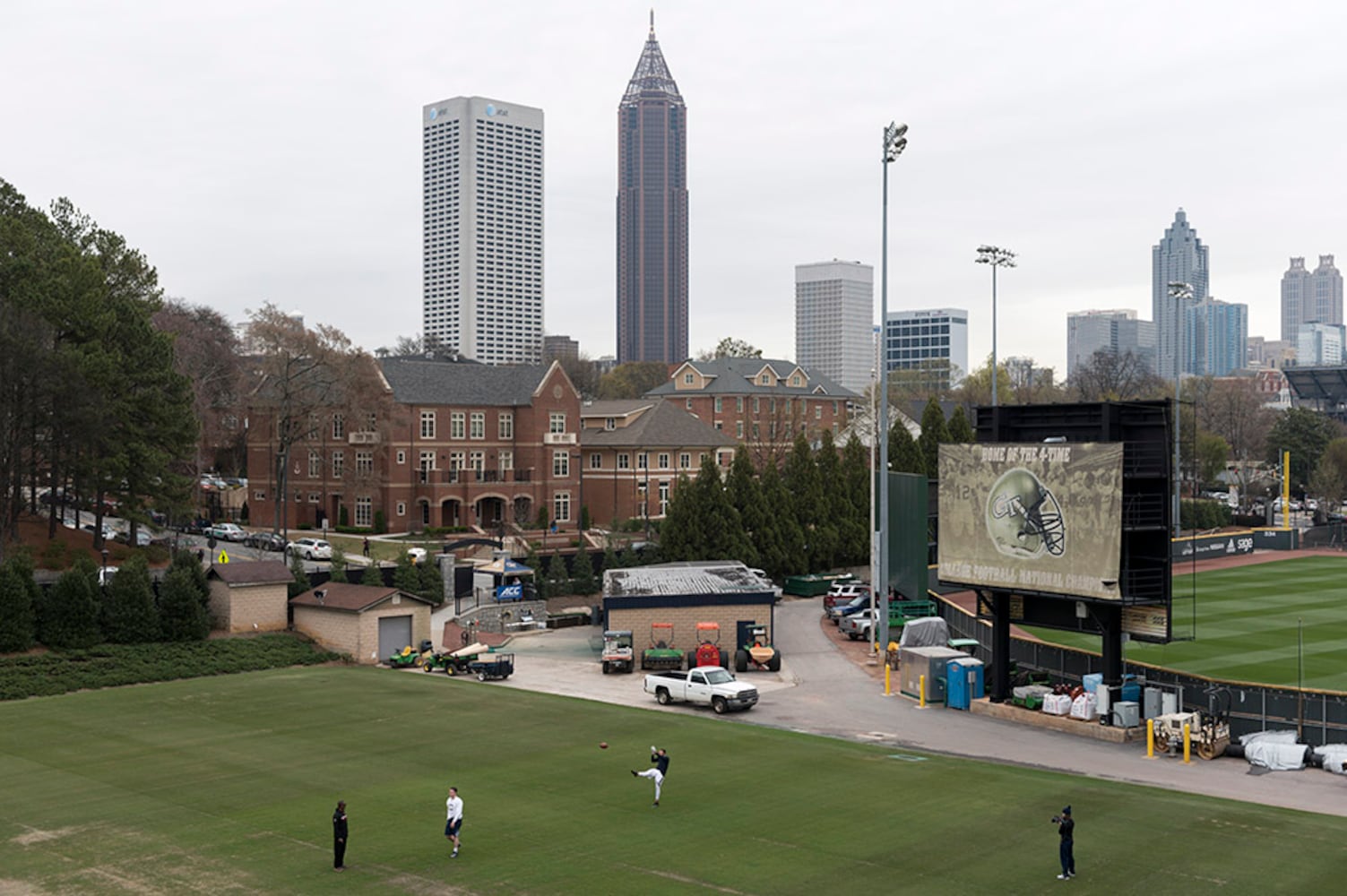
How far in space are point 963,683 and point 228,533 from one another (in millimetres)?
58071

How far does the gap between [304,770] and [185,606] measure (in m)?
21.0

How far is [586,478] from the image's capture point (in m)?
98.3

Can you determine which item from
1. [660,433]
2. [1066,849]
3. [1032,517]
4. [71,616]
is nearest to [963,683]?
[1032,517]

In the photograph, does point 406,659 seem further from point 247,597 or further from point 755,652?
point 755,652

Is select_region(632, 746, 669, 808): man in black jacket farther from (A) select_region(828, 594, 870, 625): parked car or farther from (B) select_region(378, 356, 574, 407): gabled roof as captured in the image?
(B) select_region(378, 356, 574, 407): gabled roof

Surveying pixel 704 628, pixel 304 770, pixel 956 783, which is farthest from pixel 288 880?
pixel 704 628

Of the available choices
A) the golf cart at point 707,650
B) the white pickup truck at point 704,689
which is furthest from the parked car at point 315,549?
the white pickup truck at point 704,689

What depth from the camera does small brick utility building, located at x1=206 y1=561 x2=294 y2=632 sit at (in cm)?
5006

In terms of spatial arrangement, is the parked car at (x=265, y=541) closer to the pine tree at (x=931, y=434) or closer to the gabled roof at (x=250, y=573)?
the gabled roof at (x=250, y=573)

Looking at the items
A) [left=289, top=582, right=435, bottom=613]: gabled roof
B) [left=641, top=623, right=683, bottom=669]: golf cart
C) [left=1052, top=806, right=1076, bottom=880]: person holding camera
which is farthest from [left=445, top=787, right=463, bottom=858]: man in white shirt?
[left=289, top=582, right=435, bottom=613]: gabled roof

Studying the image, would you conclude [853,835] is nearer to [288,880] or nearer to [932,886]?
[932,886]

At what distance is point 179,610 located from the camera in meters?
Answer: 48.2

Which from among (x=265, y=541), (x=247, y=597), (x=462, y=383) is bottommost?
(x=247, y=597)

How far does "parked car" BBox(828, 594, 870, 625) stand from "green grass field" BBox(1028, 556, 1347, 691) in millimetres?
8035
